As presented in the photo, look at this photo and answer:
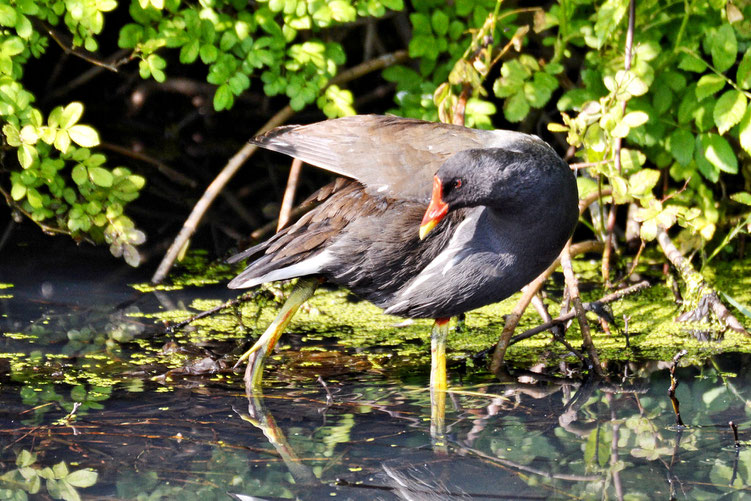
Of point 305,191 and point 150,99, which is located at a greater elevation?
point 150,99

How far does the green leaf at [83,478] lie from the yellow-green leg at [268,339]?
0.61 metres

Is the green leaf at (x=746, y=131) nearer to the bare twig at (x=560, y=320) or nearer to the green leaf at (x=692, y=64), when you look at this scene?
the green leaf at (x=692, y=64)

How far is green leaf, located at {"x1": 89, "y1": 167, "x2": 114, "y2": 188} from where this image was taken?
2.98 meters

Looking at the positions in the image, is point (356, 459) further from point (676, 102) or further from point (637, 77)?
point (676, 102)

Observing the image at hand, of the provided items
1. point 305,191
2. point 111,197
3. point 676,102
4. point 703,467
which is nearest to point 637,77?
point 676,102

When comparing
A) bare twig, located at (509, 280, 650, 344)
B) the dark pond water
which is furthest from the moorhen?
bare twig, located at (509, 280, 650, 344)

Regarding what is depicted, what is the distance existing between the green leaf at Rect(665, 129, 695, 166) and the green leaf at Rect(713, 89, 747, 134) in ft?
0.73

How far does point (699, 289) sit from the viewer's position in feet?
9.96

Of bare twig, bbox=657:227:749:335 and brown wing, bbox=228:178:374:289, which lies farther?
bare twig, bbox=657:227:749:335

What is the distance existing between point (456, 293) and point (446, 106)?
1.02 metres

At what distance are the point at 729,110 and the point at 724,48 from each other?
0.21 metres

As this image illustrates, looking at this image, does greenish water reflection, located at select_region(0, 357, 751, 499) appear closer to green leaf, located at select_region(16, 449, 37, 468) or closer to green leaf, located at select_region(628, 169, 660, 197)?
green leaf, located at select_region(16, 449, 37, 468)

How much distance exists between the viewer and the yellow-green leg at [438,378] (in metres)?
2.36

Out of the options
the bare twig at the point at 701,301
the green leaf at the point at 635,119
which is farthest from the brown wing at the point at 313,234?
the bare twig at the point at 701,301
